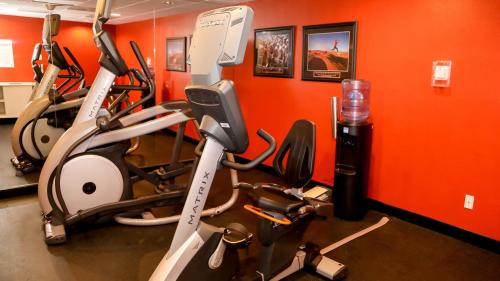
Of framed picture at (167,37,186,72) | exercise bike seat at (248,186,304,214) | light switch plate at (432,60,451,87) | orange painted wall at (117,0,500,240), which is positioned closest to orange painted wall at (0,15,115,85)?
orange painted wall at (117,0,500,240)

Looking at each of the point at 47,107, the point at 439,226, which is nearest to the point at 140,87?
the point at 47,107

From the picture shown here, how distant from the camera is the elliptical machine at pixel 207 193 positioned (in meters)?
1.66

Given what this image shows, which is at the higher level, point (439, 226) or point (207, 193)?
point (207, 193)

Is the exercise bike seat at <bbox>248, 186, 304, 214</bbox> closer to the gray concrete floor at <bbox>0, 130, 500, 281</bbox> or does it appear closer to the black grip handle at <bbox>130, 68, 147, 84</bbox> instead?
the gray concrete floor at <bbox>0, 130, 500, 281</bbox>

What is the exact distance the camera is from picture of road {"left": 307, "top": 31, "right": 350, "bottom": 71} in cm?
362

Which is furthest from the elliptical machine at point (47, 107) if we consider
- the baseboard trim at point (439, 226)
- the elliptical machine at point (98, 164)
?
the baseboard trim at point (439, 226)

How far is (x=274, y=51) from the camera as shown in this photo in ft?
14.3

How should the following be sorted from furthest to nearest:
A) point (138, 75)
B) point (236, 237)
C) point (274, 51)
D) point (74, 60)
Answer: point (274, 51)
point (74, 60)
point (138, 75)
point (236, 237)

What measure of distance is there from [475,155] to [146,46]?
344 centimetres

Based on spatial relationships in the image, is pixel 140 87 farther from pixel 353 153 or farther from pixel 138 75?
pixel 353 153

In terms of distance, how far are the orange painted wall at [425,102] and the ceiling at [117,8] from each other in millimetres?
156

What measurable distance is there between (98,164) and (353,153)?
2176 millimetres

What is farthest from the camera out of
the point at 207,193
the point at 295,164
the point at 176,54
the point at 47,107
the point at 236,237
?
the point at 176,54

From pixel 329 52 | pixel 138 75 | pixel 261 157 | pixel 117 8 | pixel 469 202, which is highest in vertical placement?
pixel 117 8
